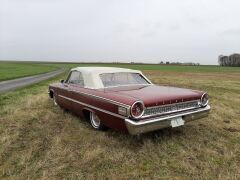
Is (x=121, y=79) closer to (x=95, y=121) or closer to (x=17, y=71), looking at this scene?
(x=95, y=121)

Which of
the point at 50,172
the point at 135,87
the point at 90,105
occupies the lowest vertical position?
the point at 50,172

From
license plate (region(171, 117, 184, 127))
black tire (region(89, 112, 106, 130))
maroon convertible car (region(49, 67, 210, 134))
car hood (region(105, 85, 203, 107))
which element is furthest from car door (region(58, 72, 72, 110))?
license plate (region(171, 117, 184, 127))

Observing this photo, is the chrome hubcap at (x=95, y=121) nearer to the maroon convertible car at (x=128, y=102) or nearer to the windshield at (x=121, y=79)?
the maroon convertible car at (x=128, y=102)

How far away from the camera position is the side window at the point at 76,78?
5.83 metres

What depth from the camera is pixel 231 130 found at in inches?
213

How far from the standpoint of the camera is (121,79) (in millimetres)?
5602

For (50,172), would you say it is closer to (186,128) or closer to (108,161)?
(108,161)

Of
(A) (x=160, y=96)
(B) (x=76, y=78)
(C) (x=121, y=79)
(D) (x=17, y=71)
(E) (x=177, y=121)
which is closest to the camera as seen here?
(A) (x=160, y=96)

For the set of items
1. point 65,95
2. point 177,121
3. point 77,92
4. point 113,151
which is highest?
point 77,92

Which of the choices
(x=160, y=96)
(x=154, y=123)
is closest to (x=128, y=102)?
(x=154, y=123)

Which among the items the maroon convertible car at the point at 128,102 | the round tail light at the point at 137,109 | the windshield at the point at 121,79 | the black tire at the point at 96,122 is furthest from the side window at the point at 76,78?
the round tail light at the point at 137,109

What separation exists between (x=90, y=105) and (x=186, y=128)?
2.13 metres

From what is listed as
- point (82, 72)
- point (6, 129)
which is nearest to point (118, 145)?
point (82, 72)

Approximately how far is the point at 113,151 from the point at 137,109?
0.83 m
